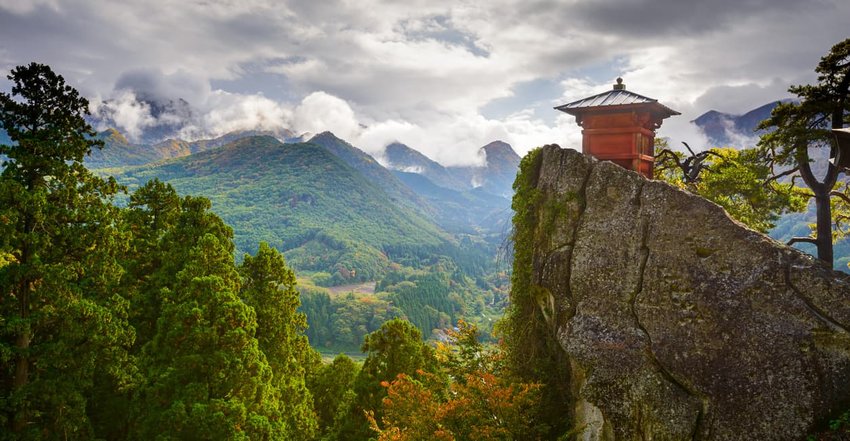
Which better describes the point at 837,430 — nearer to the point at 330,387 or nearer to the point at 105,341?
the point at 105,341

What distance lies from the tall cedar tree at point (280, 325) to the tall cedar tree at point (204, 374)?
3919mm

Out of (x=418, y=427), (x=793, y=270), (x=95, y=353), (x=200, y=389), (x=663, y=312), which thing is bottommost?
(x=418, y=427)

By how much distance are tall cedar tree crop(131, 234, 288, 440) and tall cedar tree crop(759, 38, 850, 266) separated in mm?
16984

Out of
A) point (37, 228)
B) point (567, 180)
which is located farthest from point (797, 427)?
point (37, 228)

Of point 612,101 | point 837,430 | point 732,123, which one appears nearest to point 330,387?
point 612,101

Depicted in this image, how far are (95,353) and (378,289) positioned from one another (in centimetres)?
16945

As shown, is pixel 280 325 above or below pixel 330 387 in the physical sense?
above

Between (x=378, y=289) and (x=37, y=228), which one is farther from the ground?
(x=37, y=228)

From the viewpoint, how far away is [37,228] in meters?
15.1

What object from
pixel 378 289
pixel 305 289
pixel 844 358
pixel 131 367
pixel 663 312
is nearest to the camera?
pixel 844 358

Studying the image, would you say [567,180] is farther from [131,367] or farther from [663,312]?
[131,367]

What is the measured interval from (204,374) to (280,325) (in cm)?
567

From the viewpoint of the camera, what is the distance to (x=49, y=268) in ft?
49.2

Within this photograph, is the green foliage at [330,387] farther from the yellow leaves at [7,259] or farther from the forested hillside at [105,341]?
the yellow leaves at [7,259]
